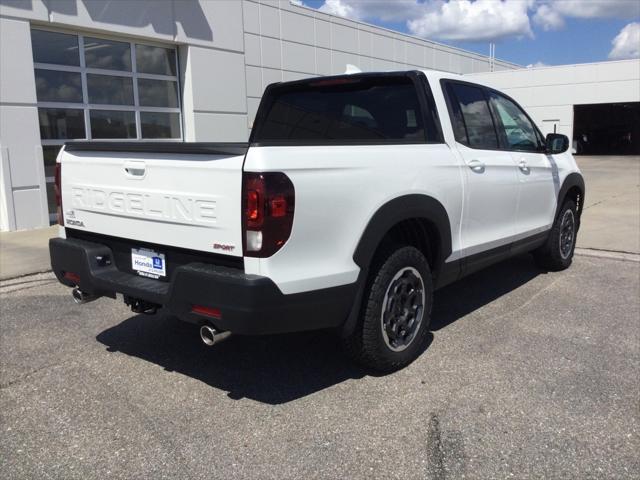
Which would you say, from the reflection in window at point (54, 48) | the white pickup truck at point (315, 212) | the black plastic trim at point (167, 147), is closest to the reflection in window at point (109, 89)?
the reflection in window at point (54, 48)

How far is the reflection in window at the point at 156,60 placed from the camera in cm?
1150

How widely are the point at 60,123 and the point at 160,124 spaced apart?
228 cm

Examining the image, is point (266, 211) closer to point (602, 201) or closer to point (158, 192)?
point (158, 192)

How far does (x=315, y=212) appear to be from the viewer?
3.07 meters

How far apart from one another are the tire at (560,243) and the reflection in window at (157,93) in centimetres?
836

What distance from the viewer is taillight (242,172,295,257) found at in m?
2.87

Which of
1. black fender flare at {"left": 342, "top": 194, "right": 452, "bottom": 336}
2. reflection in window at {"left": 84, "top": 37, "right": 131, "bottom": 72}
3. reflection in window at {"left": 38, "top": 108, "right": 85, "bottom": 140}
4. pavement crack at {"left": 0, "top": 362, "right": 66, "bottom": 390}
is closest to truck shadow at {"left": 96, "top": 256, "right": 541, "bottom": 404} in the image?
pavement crack at {"left": 0, "top": 362, "right": 66, "bottom": 390}

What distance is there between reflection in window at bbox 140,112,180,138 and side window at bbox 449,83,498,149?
8.40 meters

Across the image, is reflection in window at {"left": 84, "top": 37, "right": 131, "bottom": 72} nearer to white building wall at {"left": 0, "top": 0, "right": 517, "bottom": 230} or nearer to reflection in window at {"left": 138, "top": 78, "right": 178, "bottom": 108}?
white building wall at {"left": 0, "top": 0, "right": 517, "bottom": 230}

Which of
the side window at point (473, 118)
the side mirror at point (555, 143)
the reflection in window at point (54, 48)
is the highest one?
the reflection in window at point (54, 48)

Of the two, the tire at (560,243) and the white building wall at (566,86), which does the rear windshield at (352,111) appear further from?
the white building wall at (566,86)

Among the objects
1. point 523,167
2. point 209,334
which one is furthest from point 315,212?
point 523,167

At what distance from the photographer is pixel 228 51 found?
12789mm

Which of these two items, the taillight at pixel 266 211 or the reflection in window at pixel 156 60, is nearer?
the taillight at pixel 266 211
